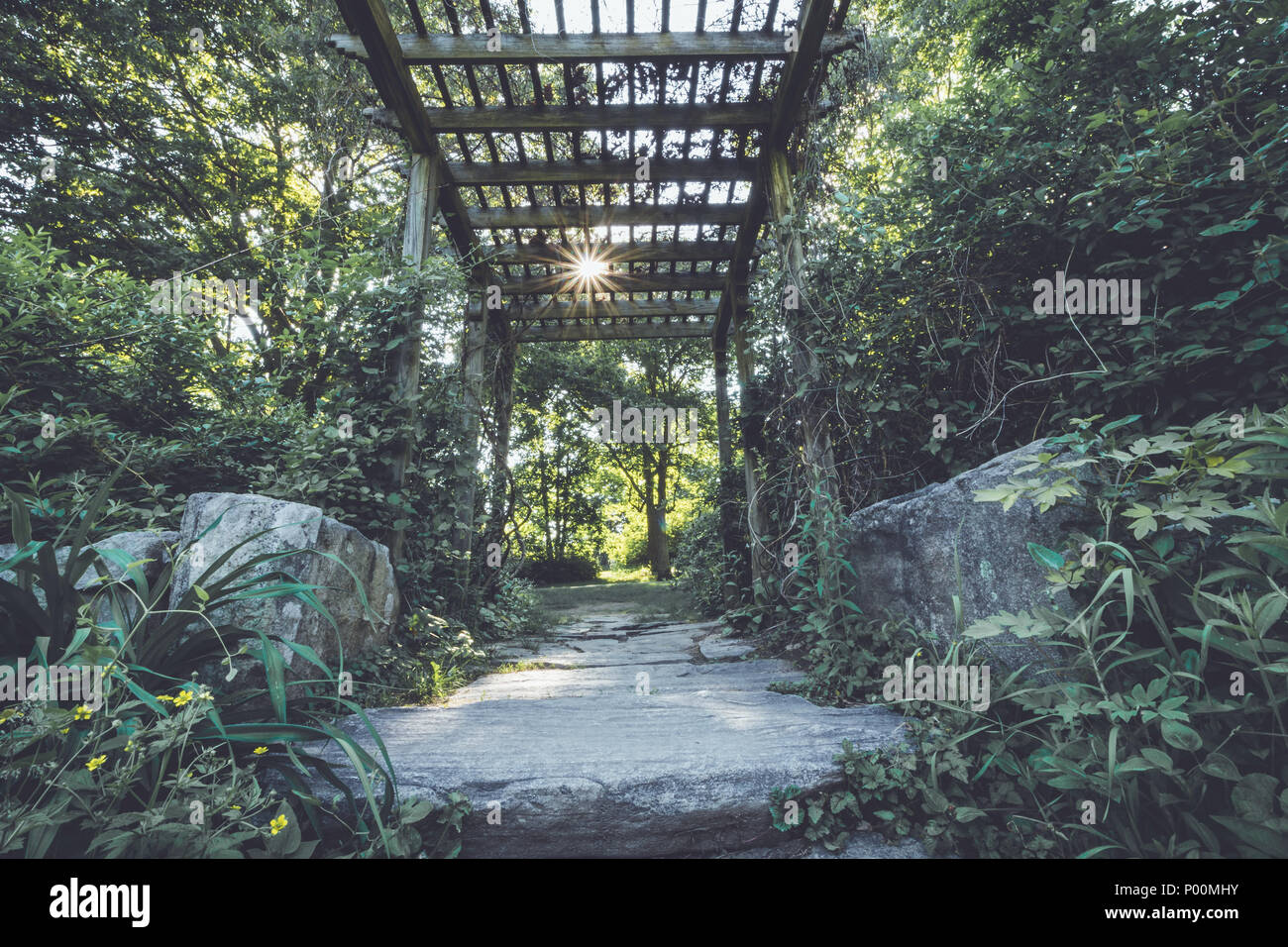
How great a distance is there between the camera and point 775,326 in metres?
3.50

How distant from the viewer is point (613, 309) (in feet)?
20.6

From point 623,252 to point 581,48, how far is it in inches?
77.9

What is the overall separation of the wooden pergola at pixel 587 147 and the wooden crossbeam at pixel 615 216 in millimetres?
15

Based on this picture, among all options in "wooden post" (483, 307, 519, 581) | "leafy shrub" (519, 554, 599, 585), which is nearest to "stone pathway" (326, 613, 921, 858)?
"wooden post" (483, 307, 519, 581)

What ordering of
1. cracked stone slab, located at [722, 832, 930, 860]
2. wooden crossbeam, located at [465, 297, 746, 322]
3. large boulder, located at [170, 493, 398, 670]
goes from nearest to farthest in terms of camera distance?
1. cracked stone slab, located at [722, 832, 930, 860]
2. large boulder, located at [170, 493, 398, 670]
3. wooden crossbeam, located at [465, 297, 746, 322]

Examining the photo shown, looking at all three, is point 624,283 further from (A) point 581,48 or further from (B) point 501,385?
(A) point 581,48

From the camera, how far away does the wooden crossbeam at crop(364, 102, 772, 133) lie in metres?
3.71

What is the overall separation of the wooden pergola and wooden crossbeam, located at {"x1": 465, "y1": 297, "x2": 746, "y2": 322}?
1.7 inches

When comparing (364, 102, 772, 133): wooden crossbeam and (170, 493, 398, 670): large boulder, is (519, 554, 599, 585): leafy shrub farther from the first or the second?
(170, 493, 398, 670): large boulder

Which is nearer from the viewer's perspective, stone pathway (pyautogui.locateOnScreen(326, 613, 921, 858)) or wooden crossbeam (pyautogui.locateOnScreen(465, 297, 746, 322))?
stone pathway (pyautogui.locateOnScreen(326, 613, 921, 858))

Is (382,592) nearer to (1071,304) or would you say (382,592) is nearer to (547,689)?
(547,689)

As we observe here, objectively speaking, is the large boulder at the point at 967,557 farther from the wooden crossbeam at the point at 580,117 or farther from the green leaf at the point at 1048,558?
the wooden crossbeam at the point at 580,117

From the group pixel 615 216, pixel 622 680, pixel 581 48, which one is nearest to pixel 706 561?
pixel 622 680

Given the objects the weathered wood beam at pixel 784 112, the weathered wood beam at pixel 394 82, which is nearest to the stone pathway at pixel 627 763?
the weathered wood beam at pixel 394 82
